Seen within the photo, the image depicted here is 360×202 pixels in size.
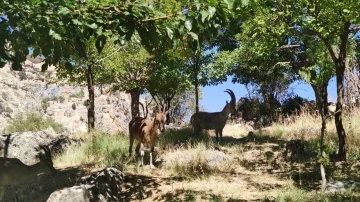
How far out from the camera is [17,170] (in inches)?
374

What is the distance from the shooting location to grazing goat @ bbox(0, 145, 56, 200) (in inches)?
366

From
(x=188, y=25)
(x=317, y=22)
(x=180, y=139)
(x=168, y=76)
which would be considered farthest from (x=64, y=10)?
(x=168, y=76)

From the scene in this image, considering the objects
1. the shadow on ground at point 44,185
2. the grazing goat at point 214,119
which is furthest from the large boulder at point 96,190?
→ the grazing goat at point 214,119

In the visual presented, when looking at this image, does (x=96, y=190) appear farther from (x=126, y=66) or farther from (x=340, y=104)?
(x=126, y=66)

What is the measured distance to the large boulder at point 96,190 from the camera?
22.0ft

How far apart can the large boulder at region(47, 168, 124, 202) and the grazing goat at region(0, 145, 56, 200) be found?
2318 millimetres

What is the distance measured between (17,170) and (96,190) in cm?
307

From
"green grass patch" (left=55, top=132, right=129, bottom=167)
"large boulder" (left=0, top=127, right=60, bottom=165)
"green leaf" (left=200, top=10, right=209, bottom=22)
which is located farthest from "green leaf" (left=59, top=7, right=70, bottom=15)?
"large boulder" (left=0, top=127, right=60, bottom=165)

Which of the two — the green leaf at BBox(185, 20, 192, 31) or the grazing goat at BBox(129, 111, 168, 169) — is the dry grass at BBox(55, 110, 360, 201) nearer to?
the grazing goat at BBox(129, 111, 168, 169)

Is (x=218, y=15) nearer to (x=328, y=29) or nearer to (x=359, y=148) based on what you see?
(x=328, y=29)

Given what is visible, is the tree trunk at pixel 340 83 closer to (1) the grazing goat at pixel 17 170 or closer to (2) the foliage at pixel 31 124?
(1) the grazing goat at pixel 17 170

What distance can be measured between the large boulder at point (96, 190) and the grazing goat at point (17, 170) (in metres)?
2.32

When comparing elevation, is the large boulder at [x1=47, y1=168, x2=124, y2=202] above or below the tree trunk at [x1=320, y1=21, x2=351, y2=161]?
below

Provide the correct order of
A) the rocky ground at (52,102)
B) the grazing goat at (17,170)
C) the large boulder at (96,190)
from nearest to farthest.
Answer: the large boulder at (96,190) → the grazing goat at (17,170) → the rocky ground at (52,102)
